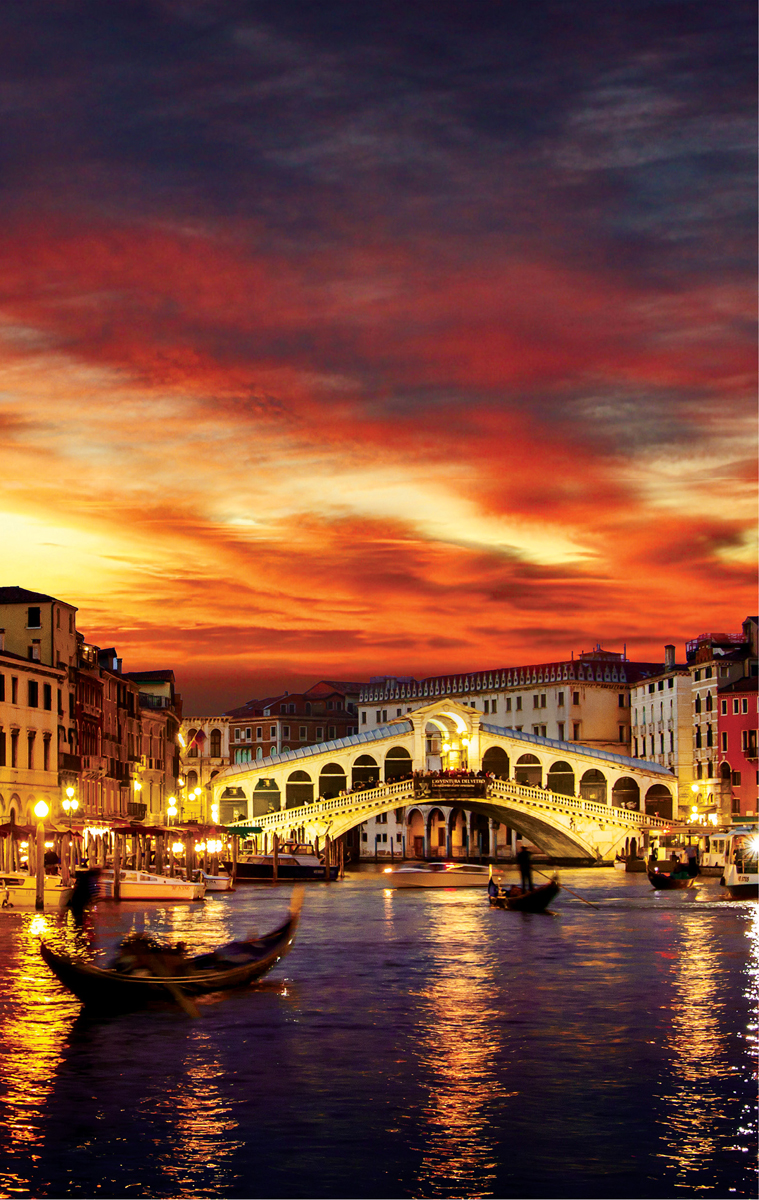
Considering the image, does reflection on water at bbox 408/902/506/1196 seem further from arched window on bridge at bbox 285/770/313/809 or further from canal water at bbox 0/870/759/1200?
arched window on bridge at bbox 285/770/313/809

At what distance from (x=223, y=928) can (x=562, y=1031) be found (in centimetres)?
1753

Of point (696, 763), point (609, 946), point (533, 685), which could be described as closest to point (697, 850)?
point (696, 763)

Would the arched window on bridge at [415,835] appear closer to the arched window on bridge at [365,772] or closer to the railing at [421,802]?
the arched window on bridge at [365,772]

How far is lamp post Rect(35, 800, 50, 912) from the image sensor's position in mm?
37781

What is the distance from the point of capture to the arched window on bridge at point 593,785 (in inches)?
3854

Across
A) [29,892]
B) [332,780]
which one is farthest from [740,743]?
[29,892]

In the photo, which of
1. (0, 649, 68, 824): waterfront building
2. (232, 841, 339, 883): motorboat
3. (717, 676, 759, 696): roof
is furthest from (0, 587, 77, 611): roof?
(717, 676, 759, 696): roof

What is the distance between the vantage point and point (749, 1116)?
15.2m

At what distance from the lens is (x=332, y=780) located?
9531 cm

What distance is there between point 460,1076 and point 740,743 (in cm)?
7095

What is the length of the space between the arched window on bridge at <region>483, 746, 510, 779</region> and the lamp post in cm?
6041

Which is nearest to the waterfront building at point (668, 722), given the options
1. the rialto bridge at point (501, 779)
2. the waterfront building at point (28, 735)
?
the rialto bridge at point (501, 779)

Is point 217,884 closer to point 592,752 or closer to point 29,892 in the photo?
point 29,892

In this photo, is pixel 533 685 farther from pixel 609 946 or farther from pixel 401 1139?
pixel 401 1139
